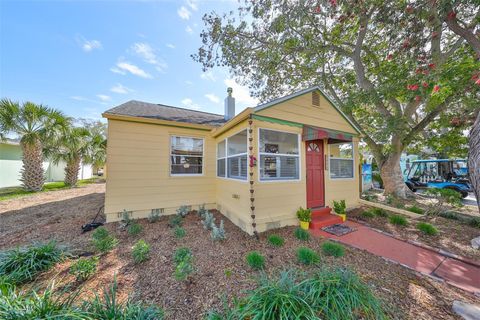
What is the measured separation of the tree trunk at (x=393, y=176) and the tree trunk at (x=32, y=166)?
796 inches

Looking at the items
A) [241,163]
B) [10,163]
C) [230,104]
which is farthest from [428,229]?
[10,163]

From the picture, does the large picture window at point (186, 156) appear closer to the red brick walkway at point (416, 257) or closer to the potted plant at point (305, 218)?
the potted plant at point (305, 218)

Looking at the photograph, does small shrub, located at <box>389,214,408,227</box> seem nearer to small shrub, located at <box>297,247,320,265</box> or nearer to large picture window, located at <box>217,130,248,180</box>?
small shrub, located at <box>297,247,320,265</box>

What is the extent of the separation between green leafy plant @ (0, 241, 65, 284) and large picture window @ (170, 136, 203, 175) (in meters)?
3.70

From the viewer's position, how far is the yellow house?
484cm

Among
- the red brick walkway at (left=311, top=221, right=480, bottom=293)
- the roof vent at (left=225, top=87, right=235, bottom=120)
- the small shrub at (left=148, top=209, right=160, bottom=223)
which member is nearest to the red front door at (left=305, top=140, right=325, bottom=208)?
the red brick walkway at (left=311, top=221, right=480, bottom=293)

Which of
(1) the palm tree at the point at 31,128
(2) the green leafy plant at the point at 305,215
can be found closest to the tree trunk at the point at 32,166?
(1) the palm tree at the point at 31,128

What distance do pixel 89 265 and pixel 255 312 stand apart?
2780 mm

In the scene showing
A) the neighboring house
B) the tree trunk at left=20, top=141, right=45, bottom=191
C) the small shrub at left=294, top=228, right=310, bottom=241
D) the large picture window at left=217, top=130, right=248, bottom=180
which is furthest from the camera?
the neighboring house

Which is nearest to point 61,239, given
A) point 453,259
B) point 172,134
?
point 172,134

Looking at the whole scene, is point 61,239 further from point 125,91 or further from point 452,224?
point 452,224

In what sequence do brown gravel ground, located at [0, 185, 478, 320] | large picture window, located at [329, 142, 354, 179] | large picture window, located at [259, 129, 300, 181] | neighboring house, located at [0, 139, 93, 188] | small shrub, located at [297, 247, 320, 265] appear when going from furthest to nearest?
1. neighboring house, located at [0, 139, 93, 188]
2. large picture window, located at [329, 142, 354, 179]
3. large picture window, located at [259, 129, 300, 181]
4. small shrub, located at [297, 247, 320, 265]
5. brown gravel ground, located at [0, 185, 478, 320]

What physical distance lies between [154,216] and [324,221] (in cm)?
554

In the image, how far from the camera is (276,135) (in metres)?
5.75
